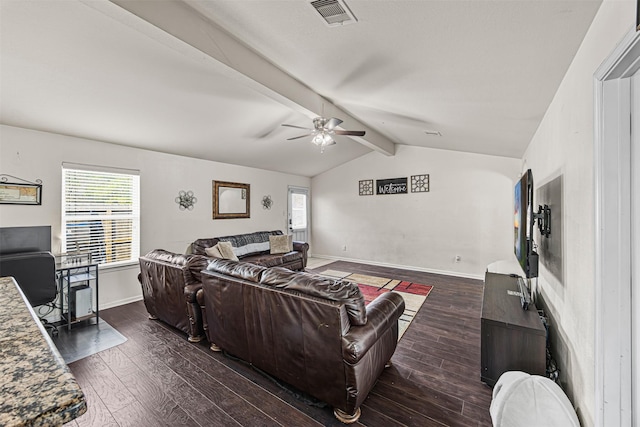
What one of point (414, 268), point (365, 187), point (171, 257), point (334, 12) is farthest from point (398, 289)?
point (334, 12)

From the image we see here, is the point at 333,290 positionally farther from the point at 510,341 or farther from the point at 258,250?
the point at 258,250

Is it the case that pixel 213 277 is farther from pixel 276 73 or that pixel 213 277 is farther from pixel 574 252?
pixel 574 252

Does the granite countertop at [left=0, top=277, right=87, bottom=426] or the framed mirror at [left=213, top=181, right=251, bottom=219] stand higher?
the framed mirror at [left=213, top=181, right=251, bottom=219]

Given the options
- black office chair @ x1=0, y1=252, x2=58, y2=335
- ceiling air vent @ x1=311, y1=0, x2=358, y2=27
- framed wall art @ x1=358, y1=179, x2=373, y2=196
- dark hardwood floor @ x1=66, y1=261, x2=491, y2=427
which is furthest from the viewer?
framed wall art @ x1=358, y1=179, x2=373, y2=196

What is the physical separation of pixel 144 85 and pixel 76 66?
50cm

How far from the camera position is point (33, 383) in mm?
590

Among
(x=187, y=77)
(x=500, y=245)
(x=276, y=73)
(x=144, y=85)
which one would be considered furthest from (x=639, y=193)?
(x=500, y=245)

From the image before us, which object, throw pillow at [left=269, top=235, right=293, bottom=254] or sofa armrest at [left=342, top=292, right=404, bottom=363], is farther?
throw pillow at [left=269, top=235, right=293, bottom=254]

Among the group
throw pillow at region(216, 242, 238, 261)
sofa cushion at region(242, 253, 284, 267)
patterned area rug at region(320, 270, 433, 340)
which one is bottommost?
patterned area rug at region(320, 270, 433, 340)

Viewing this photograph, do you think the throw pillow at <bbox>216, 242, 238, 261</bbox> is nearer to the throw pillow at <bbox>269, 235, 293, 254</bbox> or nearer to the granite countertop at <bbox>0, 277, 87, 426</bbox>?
the throw pillow at <bbox>269, 235, 293, 254</bbox>

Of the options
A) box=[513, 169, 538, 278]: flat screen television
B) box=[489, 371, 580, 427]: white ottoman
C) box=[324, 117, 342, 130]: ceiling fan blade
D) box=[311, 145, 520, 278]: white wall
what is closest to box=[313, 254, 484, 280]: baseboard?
box=[311, 145, 520, 278]: white wall

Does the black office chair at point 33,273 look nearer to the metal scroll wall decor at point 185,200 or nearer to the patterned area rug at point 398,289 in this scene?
the metal scroll wall decor at point 185,200

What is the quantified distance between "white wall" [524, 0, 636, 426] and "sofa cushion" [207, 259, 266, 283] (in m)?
2.04

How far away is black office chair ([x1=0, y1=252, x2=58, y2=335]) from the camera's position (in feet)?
7.94
